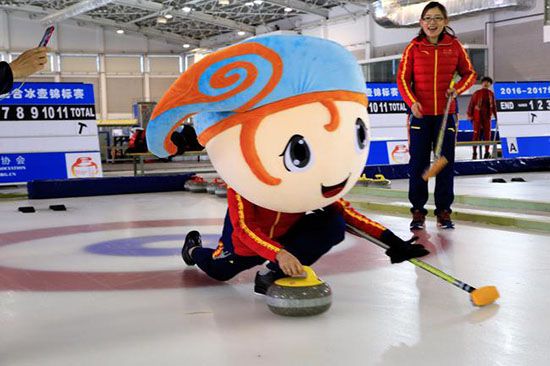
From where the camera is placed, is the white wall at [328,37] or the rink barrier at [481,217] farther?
the white wall at [328,37]

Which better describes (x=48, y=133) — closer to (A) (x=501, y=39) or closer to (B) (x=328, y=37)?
(A) (x=501, y=39)

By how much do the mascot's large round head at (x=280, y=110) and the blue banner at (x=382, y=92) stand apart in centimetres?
Answer: 732

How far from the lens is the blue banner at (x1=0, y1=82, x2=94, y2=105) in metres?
7.81

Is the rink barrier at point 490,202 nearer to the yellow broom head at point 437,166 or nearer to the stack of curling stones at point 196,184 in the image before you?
the yellow broom head at point 437,166

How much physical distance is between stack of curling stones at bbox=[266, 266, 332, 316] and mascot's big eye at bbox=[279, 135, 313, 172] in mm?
414

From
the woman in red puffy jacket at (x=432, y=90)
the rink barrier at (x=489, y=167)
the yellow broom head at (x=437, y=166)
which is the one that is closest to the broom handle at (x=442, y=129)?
the woman in red puffy jacket at (x=432, y=90)

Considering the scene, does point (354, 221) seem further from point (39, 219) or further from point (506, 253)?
point (39, 219)

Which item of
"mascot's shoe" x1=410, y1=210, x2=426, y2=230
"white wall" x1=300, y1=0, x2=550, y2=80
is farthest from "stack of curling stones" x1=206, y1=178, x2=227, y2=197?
"white wall" x1=300, y1=0, x2=550, y2=80

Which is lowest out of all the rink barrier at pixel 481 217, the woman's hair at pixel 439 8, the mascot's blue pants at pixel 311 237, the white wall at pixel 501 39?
the rink barrier at pixel 481 217

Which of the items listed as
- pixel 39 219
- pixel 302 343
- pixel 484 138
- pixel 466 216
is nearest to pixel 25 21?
pixel 484 138

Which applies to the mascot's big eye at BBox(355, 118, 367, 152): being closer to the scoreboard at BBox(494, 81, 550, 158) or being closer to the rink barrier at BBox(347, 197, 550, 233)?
the rink barrier at BBox(347, 197, 550, 233)

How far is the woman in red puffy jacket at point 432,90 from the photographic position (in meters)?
4.29

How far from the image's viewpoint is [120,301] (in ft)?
8.40

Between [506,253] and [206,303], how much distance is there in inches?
67.2
